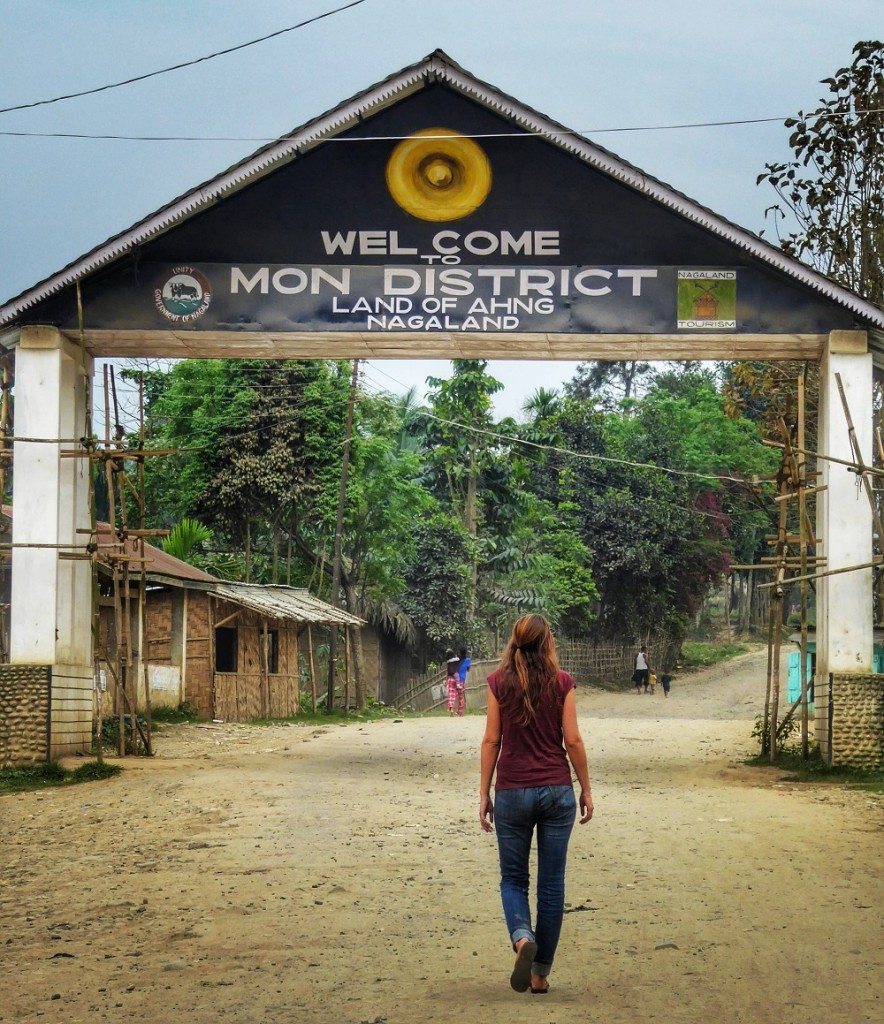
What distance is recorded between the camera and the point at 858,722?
605 inches

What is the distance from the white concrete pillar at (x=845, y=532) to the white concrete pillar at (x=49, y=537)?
26.7 feet

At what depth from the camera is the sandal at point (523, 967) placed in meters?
6.10

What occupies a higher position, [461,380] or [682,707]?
[461,380]

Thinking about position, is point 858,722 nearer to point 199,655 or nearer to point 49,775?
point 49,775

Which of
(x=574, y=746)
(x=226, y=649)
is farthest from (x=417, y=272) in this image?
(x=226, y=649)

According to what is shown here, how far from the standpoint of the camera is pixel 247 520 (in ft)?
115

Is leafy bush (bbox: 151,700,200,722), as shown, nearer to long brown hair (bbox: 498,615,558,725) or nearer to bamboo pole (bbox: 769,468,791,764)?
bamboo pole (bbox: 769,468,791,764)

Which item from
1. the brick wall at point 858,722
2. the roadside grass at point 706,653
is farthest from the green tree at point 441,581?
the brick wall at point 858,722

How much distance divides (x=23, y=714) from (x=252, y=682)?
1510 cm

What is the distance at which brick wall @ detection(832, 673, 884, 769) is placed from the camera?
601 inches

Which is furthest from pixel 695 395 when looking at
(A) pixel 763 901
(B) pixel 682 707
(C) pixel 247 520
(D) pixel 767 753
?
(A) pixel 763 901

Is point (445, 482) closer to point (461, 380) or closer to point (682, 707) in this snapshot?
point (461, 380)

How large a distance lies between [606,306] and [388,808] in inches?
257

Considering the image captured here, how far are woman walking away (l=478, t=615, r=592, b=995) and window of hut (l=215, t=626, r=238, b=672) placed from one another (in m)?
25.3
